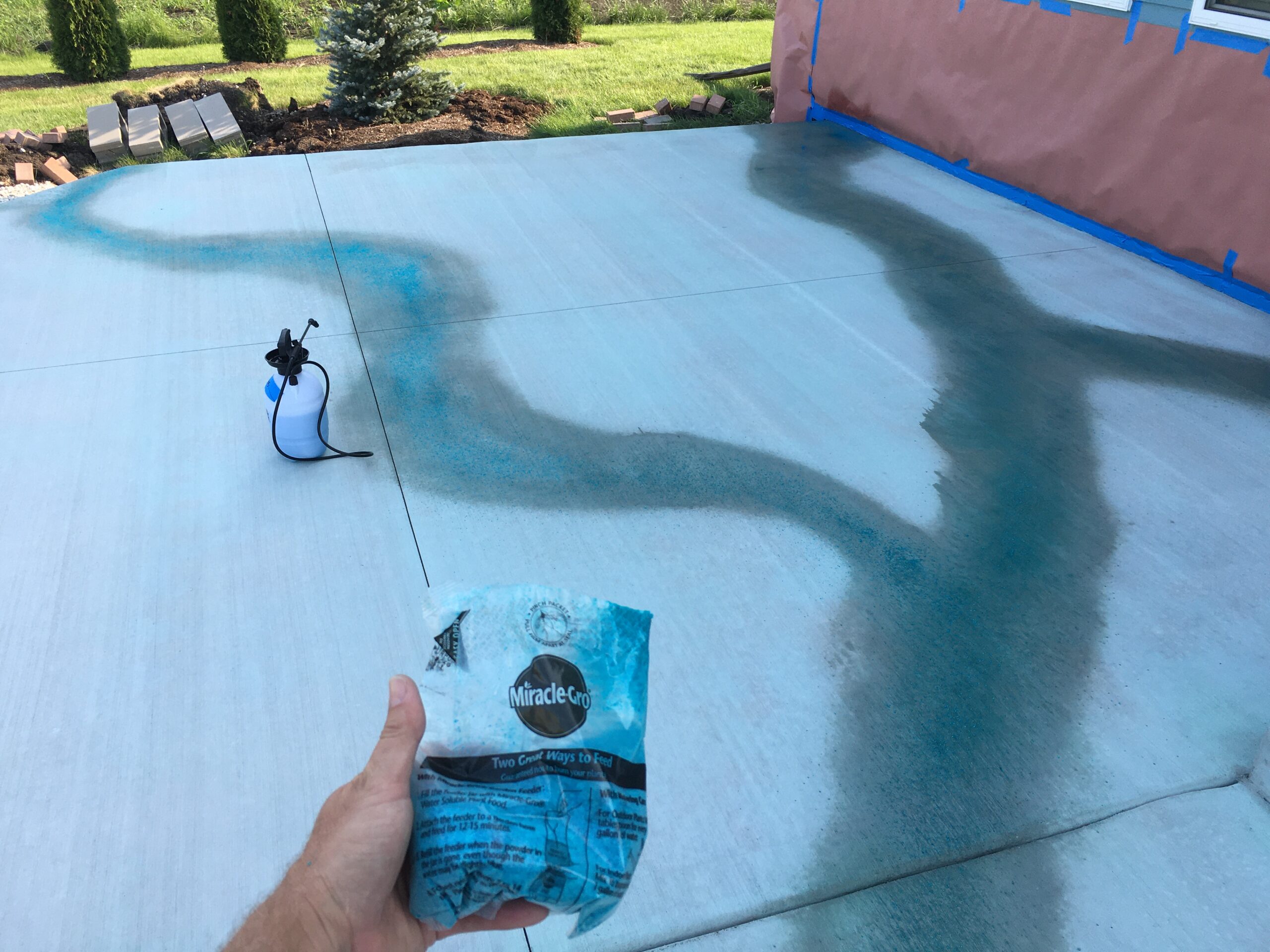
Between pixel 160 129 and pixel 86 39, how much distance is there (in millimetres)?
3751

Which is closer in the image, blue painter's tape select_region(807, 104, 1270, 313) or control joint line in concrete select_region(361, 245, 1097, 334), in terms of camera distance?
control joint line in concrete select_region(361, 245, 1097, 334)

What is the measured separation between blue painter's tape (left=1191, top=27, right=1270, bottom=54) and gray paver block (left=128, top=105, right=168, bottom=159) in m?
7.29

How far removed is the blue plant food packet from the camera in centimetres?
111

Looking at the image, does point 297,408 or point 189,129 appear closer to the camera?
point 297,408

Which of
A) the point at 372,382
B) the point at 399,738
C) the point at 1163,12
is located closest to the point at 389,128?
the point at 372,382

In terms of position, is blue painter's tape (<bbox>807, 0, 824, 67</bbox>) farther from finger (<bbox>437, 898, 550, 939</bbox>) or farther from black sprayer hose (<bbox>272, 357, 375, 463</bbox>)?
finger (<bbox>437, 898, 550, 939</bbox>)

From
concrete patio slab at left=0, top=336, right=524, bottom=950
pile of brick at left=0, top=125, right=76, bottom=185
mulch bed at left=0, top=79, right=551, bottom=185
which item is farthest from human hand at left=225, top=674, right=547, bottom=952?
pile of brick at left=0, top=125, right=76, bottom=185

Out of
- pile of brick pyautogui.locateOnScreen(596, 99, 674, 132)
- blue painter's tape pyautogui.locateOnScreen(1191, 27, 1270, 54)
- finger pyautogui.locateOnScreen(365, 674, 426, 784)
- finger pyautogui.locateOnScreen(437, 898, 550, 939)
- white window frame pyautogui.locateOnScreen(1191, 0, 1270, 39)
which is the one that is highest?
white window frame pyautogui.locateOnScreen(1191, 0, 1270, 39)

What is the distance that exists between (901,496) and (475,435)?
58.3 inches

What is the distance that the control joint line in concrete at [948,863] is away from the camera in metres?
1.66

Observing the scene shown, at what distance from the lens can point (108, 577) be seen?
7.98 ft

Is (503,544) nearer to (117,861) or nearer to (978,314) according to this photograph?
(117,861)

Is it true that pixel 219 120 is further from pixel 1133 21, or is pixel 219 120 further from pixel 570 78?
pixel 1133 21

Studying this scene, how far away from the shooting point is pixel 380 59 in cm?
759
